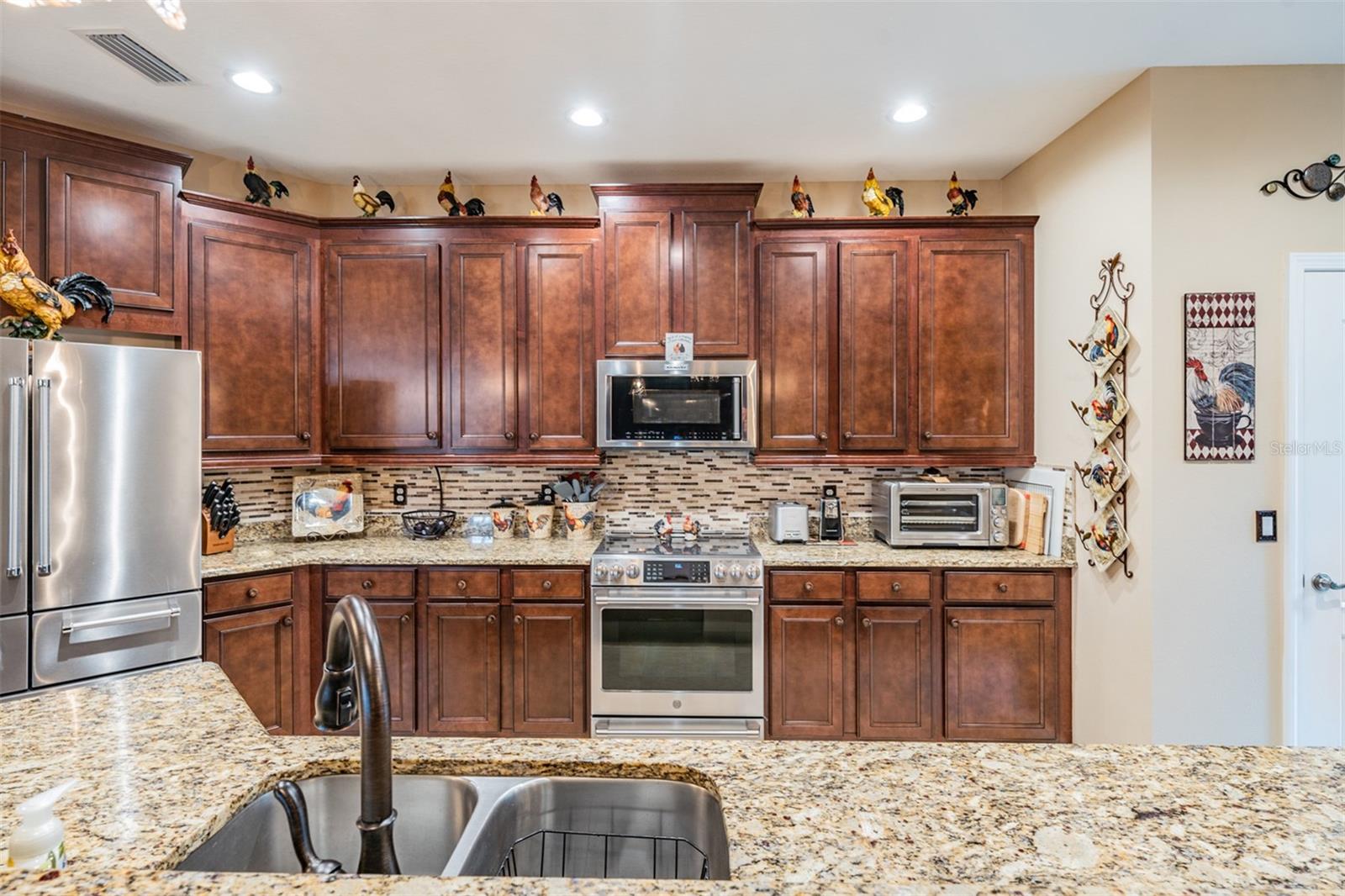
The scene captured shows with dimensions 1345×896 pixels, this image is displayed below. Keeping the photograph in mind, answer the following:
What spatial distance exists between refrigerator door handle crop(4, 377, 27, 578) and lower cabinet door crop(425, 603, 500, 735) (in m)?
1.43

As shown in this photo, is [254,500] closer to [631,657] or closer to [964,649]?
[631,657]

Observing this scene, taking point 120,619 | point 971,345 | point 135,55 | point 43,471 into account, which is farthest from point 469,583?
point 971,345

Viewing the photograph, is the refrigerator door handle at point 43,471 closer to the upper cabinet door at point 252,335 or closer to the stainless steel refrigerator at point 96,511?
the stainless steel refrigerator at point 96,511

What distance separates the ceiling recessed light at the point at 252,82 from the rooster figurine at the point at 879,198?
2.65 m

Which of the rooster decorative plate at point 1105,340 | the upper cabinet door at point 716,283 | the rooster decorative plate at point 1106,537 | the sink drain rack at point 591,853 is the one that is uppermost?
the upper cabinet door at point 716,283

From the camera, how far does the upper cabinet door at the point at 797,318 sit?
320 cm

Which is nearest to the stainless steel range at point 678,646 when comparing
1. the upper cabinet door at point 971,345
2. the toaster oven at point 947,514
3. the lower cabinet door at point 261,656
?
the toaster oven at point 947,514

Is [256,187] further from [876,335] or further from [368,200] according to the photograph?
[876,335]

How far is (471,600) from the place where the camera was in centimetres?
294

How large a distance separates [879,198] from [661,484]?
186 cm

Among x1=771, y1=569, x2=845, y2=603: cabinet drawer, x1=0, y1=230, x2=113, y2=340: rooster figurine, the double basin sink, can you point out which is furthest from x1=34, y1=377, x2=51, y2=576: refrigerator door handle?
x1=771, y1=569, x2=845, y2=603: cabinet drawer

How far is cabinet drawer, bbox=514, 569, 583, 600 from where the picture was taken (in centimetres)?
293

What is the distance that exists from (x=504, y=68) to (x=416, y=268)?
1.20m

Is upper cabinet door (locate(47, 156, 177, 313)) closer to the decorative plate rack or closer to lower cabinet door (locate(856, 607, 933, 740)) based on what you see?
lower cabinet door (locate(856, 607, 933, 740))
